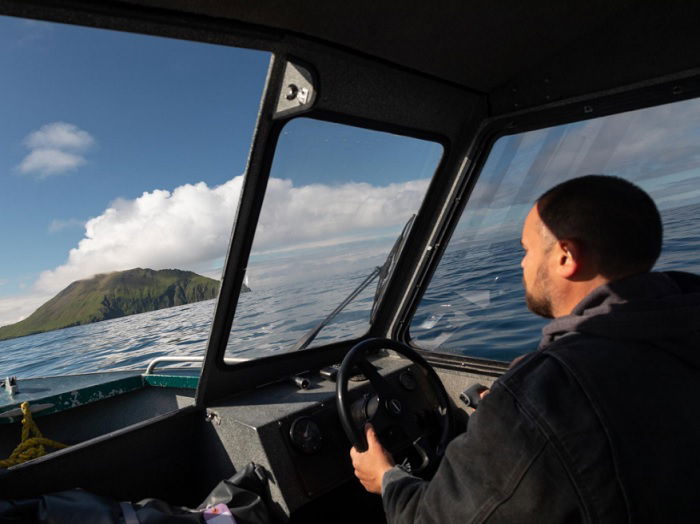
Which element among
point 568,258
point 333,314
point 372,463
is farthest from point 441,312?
point 568,258

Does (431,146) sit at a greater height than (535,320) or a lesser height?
greater

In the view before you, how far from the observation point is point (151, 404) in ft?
12.6

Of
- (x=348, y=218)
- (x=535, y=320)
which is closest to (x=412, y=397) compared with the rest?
(x=535, y=320)

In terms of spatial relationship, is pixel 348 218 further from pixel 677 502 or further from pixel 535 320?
pixel 677 502

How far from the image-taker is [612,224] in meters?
1.11

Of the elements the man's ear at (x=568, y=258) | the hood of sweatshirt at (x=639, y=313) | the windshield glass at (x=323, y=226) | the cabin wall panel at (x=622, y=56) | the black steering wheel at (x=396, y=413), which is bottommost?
the black steering wheel at (x=396, y=413)

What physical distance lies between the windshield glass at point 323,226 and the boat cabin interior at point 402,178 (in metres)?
0.02

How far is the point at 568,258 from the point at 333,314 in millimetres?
1933

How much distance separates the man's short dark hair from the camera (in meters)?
1.09

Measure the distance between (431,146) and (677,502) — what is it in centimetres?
219

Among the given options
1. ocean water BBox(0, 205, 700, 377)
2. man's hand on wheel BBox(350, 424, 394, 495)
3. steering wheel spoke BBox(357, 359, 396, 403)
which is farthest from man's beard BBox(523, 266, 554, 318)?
A: ocean water BBox(0, 205, 700, 377)

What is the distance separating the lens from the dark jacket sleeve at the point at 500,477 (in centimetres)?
88

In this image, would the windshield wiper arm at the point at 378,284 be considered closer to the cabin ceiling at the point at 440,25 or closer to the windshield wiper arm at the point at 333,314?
the windshield wiper arm at the point at 333,314

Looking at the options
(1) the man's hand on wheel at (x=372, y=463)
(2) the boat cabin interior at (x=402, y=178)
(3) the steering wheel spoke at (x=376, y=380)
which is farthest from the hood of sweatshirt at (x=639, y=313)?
(3) the steering wheel spoke at (x=376, y=380)
